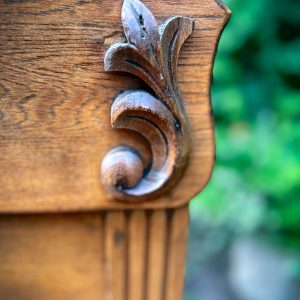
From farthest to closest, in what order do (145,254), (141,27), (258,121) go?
(258,121) → (145,254) → (141,27)

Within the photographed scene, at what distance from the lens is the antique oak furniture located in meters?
0.44

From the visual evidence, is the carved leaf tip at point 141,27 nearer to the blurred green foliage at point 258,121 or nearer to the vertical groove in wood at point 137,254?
the vertical groove in wood at point 137,254

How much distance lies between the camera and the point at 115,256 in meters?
0.58

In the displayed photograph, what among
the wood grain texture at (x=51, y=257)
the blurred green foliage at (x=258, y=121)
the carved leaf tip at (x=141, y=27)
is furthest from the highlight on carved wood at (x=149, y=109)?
the blurred green foliage at (x=258, y=121)

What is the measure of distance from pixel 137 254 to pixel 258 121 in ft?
3.97

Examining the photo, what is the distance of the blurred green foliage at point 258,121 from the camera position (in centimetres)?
141

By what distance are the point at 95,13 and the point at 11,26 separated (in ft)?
0.28

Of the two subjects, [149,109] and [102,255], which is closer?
[149,109]

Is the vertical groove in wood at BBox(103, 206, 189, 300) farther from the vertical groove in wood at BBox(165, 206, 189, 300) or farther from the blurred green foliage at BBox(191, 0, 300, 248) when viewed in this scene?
the blurred green foliage at BBox(191, 0, 300, 248)

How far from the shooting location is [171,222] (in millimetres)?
551

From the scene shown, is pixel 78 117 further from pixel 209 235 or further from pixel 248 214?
pixel 209 235

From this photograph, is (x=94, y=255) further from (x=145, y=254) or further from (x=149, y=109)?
(x=149, y=109)

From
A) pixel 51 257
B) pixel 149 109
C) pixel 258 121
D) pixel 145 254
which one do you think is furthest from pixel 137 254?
pixel 258 121

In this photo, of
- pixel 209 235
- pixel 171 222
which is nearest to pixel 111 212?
pixel 171 222
